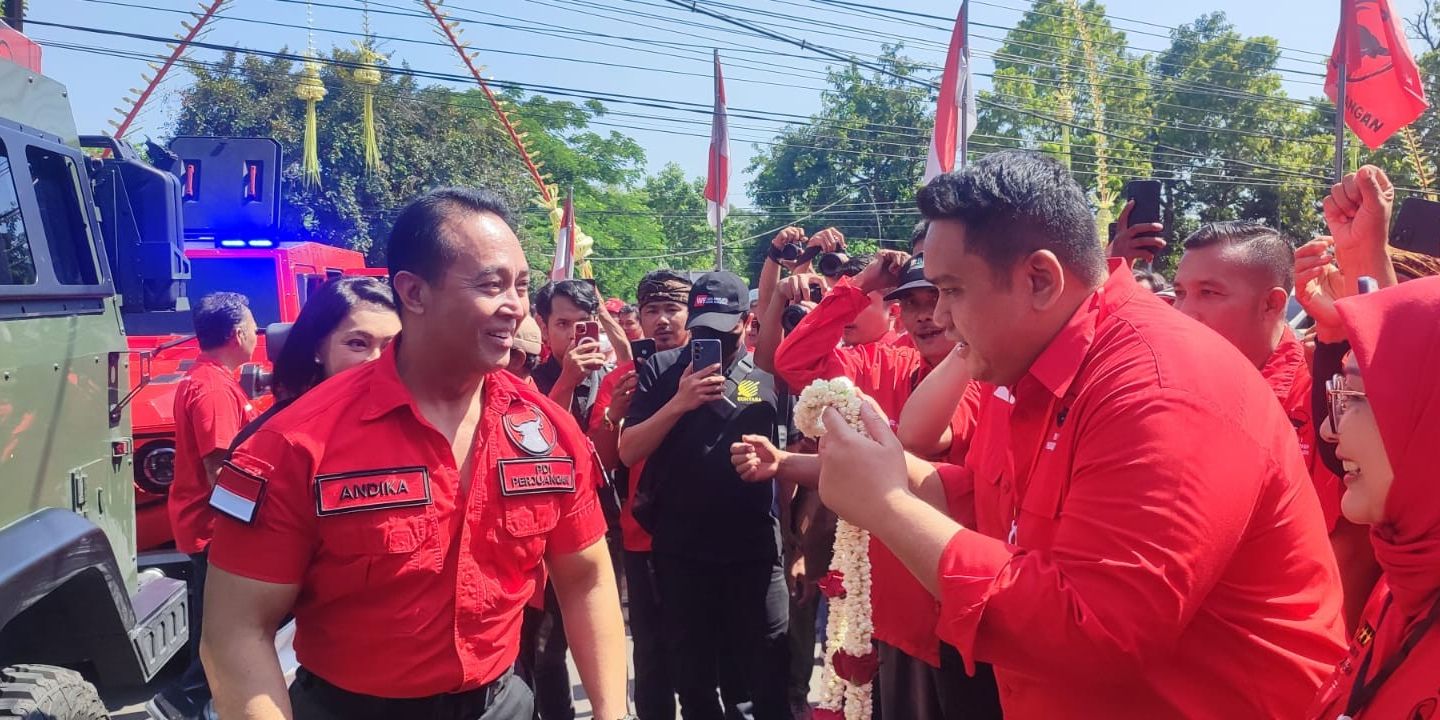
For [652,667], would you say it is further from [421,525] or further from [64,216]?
[64,216]

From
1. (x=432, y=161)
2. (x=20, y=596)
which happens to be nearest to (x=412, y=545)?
(x=20, y=596)

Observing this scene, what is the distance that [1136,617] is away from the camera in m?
1.39

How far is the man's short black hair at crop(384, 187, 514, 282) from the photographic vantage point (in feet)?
7.51

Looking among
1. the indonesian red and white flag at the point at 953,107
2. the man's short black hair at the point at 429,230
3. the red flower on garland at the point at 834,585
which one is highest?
the indonesian red and white flag at the point at 953,107

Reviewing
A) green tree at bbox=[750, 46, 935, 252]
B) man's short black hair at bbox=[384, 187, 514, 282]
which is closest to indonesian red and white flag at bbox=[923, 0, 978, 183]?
man's short black hair at bbox=[384, 187, 514, 282]

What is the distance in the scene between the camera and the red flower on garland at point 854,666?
2.98m

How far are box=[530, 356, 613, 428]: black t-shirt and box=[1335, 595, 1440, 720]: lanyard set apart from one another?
3862 mm

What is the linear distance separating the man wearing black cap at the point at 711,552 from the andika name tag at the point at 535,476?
1.78 metres

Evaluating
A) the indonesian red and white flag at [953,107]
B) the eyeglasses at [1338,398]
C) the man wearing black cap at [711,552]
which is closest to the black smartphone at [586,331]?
the man wearing black cap at [711,552]

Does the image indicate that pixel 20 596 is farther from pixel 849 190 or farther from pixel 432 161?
pixel 849 190

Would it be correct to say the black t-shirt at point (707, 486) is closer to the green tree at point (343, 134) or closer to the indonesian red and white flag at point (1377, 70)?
the indonesian red and white flag at point (1377, 70)

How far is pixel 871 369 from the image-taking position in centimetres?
414

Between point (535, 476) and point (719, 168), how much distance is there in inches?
426

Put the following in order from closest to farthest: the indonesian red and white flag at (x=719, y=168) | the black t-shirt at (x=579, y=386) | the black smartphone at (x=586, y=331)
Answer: the black smartphone at (x=586, y=331) → the black t-shirt at (x=579, y=386) → the indonesian red and white flag at (x=719, y=168)
